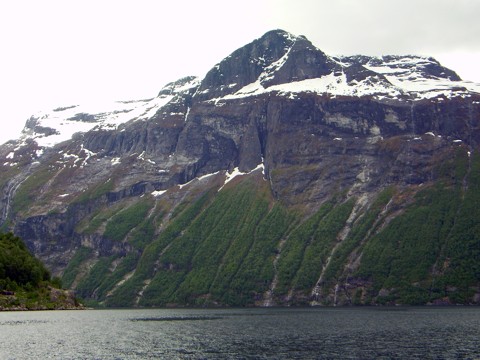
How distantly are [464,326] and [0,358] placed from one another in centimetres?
9767

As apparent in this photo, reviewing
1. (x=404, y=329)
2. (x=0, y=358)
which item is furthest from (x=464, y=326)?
(x=0, y=358)

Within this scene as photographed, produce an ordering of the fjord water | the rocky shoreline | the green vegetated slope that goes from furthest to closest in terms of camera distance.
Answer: the green vegetated slope, the rocky shoreline, the fjord water

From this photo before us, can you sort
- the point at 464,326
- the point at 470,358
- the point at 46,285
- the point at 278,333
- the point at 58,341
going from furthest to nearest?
the point at 46,285
the point at 464,326
the point at 278,333
the point at 58,341
the point at 470,358

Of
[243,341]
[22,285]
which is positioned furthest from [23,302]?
[243,341]

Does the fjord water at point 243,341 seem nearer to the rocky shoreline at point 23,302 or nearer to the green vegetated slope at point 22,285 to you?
the rocky shoreline at point 23,302

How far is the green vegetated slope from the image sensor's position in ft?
588

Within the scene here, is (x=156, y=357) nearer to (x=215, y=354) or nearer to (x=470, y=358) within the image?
(x=215, y=354)

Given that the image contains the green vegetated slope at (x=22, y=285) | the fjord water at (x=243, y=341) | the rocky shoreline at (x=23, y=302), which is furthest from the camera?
the green vegetated slope at (x=22, y=285)

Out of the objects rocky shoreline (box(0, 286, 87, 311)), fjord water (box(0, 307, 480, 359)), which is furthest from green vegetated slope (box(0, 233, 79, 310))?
fjord water (box(0, 307, 480, 359))

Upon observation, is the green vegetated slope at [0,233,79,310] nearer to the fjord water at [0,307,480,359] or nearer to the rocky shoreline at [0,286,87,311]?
the rocky shoreline at [0,286,87,311]

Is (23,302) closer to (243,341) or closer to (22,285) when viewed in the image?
(22,285)

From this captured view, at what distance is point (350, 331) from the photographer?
4916 inches

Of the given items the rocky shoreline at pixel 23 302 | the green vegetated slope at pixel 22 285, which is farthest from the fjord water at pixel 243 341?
the green vegetated slope at pixel 22 285

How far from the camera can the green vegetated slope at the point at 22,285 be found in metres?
179
